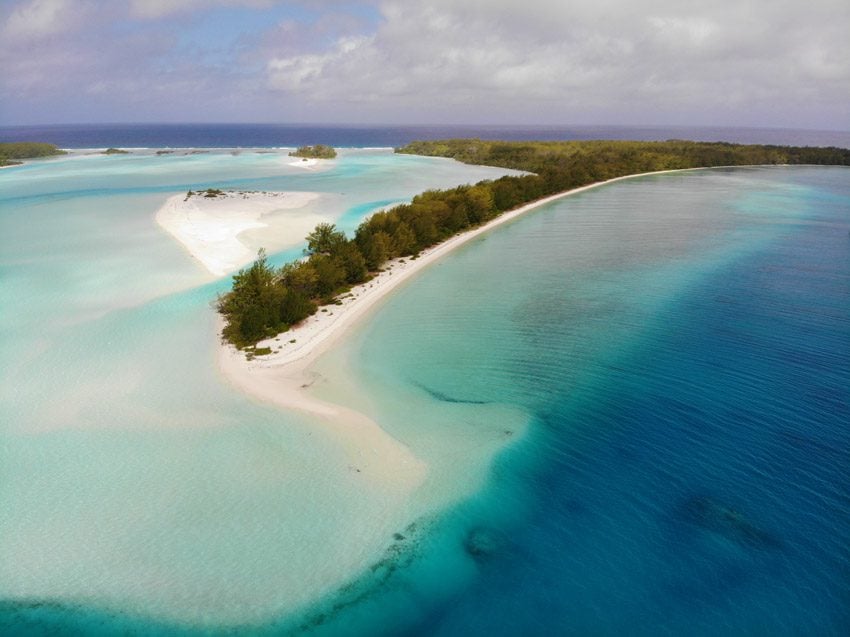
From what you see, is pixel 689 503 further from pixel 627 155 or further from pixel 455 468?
pixel 627 155

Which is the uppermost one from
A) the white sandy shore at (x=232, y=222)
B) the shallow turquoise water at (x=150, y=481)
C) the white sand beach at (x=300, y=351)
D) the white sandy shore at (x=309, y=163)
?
the white sandy shore at (x=309, y=163)

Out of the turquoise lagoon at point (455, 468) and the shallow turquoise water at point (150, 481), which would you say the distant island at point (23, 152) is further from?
the shallow turquoise water at point (150, 481)

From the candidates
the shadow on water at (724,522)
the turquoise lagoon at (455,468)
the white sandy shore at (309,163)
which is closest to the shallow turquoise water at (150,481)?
the turquoise lagoon at (455,468)

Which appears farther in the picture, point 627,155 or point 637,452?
point 627,155

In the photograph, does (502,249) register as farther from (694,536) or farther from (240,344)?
(694,536)

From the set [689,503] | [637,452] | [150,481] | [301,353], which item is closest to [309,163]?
[301,353]

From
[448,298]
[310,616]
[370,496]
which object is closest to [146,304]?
[448,298]
